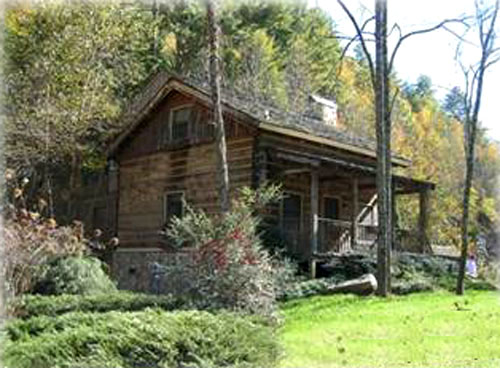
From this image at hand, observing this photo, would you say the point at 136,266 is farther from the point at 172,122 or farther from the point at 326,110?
the point at 326,110

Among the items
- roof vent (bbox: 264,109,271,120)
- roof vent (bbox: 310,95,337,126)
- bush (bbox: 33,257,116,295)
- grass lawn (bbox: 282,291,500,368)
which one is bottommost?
grass lawn (bbox: 282,291,500,368)

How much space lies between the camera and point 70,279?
1259 cm

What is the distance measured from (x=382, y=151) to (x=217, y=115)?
3.70 metres

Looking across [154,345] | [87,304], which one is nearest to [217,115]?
[87,304]

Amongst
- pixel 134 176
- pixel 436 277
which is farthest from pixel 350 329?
pixel 134 176

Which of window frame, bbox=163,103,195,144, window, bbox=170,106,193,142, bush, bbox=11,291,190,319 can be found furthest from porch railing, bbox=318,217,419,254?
bush, bbox=11,291,190,319

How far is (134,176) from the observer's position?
2289cm

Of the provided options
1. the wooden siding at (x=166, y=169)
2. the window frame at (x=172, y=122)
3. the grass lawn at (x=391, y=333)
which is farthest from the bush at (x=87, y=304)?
the window frame at (x=172, y=122)

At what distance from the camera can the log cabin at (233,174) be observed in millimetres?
18250

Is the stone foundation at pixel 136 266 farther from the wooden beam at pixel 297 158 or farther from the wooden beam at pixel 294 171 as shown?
the wooden beam at pixel 294 171

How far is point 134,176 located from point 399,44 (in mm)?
10498

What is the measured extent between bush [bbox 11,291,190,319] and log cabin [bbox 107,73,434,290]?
6.78m

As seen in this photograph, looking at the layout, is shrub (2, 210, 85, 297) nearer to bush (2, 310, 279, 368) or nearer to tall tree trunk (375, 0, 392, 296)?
bush (2, 310, 279, 368)

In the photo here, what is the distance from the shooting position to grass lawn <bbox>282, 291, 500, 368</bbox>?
7125mm
